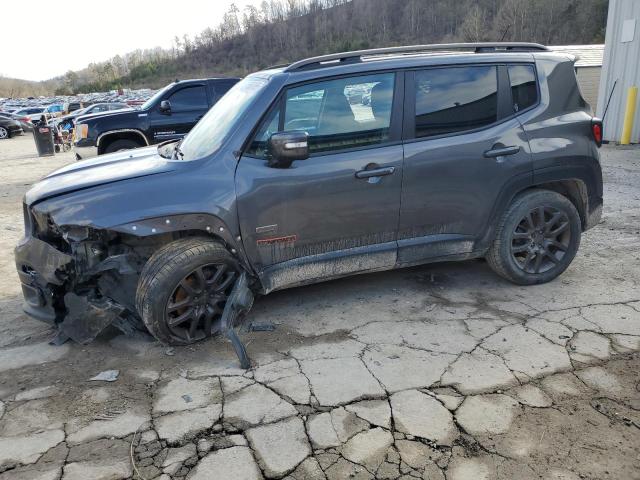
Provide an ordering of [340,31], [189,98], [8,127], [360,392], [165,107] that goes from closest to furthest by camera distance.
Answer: [360,392], [165,107], [189,98], [8,127], [340,31]

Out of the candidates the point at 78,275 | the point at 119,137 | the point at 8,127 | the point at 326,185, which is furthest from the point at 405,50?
the point at 8,127

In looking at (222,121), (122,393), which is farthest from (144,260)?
(222,121)

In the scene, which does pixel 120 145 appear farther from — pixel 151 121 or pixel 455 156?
pixel 455 156

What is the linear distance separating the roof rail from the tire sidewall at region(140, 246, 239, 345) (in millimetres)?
1563

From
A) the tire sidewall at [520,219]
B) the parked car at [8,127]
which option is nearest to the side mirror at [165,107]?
the tire sidewall at [520,219]

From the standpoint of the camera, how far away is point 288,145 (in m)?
3.45

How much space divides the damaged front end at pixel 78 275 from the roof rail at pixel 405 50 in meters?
1.80

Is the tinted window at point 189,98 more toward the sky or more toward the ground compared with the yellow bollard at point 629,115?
more toward the sky

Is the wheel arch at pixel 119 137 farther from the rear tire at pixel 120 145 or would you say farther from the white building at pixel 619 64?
the white building at pixel 619 64

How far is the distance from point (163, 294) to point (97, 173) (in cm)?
106

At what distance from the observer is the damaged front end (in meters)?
3.50

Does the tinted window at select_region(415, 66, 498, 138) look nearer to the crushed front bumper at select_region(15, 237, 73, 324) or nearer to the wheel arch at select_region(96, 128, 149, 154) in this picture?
the crushed front bumper at select_region(15, 237, 73, 324)

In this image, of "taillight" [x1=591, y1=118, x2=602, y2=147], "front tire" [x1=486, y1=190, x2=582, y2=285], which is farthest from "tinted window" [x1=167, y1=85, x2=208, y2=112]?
"taillight" [x1=591, y1=118, x2=602, y2=147]

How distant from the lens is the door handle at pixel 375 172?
3.77m
